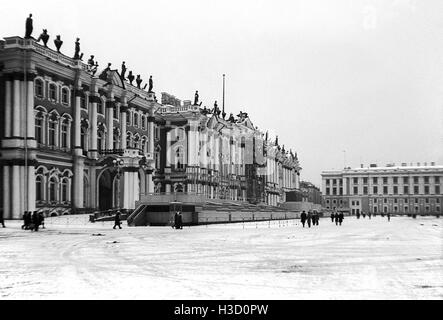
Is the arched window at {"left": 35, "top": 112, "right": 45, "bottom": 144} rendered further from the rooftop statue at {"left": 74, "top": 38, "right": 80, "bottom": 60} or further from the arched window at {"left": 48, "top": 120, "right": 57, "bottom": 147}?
the rooftop statue at {"left": 74, "top": 38, "right": 80, "bottom": 60}

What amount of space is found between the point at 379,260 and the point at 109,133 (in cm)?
5082

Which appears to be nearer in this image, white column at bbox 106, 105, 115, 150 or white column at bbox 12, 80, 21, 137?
white column at bbox 12, 80, 21, 137

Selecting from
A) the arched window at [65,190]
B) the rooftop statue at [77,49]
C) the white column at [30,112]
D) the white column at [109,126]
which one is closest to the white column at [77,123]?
the arched window at [65,190]

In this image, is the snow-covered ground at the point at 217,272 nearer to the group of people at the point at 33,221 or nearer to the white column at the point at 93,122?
the group of people at the point at 33,221

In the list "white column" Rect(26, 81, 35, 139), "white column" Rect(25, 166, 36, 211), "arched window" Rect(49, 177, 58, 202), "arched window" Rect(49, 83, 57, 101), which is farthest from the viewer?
"arched window" Rect(49, 83, 57, 101)

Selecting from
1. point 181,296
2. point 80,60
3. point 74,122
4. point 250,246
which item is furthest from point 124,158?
point 181,296

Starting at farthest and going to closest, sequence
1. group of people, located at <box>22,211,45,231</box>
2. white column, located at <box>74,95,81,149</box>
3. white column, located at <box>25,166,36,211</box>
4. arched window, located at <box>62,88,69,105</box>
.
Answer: white column, located at <box>74,95,81,149</box> < arched window, located at <box>62,88,69,105</box> < white column, located at <box>25,166,36,211</box> < group of people, located at <box>22,211,45,231</box>

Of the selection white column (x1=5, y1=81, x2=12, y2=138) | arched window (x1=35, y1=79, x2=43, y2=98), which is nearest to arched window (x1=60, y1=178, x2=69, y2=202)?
white column (x1=5, y1=81, x2=12, y2=138)

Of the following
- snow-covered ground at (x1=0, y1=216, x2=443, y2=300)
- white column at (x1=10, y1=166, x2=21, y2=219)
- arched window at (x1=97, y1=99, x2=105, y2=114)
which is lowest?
snow-covered ground at (x1=0, y1=216, x2=443, y2=300)

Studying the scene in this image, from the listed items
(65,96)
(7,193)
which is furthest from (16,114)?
(65,96)

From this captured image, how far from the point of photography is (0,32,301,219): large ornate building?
168 ft

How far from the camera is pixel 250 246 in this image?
81.6 ft

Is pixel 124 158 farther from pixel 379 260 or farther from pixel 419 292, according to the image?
pixel 419 292
